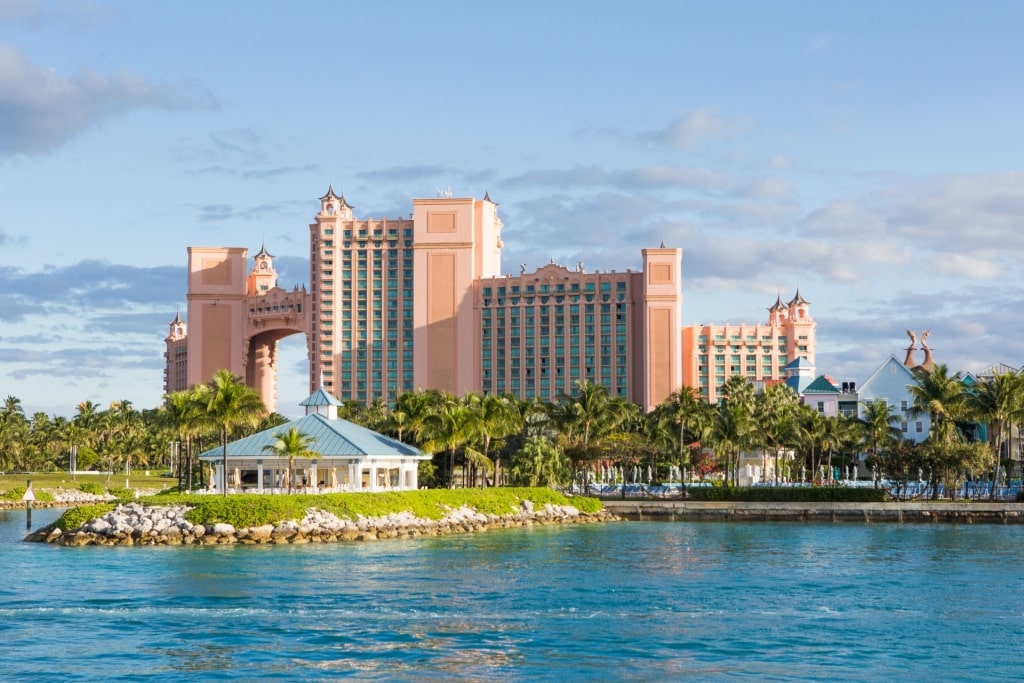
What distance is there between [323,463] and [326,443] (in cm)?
135

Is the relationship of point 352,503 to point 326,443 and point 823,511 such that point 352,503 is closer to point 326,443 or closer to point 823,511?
point 326,443

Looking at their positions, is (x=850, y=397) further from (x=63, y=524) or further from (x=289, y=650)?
(x=289, y=650)

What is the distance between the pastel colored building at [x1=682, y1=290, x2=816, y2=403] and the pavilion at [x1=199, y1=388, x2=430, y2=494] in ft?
344

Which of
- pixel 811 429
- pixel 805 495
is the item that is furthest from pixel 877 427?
pixel 805 495

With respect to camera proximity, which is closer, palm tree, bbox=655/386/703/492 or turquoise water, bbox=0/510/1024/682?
turquoise water, bbox=0/510/1024/682

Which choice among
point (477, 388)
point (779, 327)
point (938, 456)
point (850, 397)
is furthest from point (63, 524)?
point (779, 327)

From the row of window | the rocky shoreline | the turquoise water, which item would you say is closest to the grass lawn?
the rocky shoreline

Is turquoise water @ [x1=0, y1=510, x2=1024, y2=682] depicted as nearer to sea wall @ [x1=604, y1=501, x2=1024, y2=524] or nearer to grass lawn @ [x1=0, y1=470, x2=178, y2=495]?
sea wall @ [x1=604, y1=501, x2=1024, y2=524]

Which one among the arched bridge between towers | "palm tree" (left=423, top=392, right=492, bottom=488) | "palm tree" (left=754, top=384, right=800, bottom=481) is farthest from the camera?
the arched bridge between towers

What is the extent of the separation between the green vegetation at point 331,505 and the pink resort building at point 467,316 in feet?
305

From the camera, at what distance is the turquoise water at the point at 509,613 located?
3256cm

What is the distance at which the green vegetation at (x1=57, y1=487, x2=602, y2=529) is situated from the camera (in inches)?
2459

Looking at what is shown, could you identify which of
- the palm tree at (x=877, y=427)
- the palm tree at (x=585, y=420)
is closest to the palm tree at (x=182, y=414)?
the palm tree at (x=585, y=420)

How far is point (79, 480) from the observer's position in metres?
130
